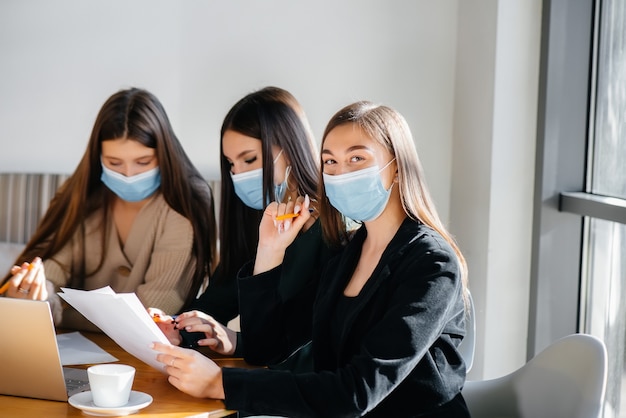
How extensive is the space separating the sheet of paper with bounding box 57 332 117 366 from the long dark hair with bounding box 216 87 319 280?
0.39 meters

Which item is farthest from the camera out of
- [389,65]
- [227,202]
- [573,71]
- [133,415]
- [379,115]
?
[389,65]

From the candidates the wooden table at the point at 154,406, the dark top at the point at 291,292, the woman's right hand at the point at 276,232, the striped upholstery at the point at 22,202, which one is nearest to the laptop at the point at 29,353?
the wooden table at the point at 154,406

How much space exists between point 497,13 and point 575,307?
0.96 metres

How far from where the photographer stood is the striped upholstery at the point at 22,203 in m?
3.16

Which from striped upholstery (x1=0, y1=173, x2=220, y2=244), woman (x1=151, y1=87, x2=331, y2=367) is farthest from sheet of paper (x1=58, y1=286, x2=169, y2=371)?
striped upholstery (x1=0, y1=173, x2=220, y2=244)

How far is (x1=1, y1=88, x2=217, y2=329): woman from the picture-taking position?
2.20 m

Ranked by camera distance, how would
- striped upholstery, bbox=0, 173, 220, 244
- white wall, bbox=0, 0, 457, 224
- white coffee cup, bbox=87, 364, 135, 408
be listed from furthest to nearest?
1. white wall, bbox=0, 0, 457, 224
2. striped upholstery, bbox=0, 173, 220, 244
3. white coffee cup, bbox=87, 364, 135, 408

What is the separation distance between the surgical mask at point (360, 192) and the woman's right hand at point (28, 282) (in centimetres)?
70

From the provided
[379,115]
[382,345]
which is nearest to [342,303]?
[382,345]

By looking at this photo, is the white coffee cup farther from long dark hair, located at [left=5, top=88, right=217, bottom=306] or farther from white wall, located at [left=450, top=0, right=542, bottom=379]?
white wall, located at [left=450, top=0, right=542, bottom=379]

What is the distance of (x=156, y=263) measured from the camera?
2.17 m

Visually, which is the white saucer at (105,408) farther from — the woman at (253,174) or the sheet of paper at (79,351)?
the woman at (253,174)

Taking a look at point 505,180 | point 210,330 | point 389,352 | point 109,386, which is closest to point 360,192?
point 389,352

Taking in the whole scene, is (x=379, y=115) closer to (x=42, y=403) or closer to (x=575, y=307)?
(x=42, y=403)
